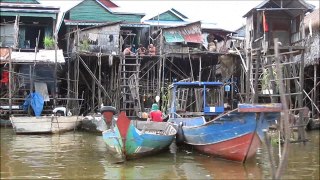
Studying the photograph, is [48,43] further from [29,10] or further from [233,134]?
[233,134]

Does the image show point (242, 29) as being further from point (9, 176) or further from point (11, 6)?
point (9, 176)

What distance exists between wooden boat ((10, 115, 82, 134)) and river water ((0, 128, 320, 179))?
2226 millimetres

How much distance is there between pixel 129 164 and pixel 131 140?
22.8 inches

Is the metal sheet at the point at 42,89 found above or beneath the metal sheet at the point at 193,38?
beneath

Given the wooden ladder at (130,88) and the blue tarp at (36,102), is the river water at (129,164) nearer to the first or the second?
the blue tarp at (36,102)

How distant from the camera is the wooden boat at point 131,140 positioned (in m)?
9.55

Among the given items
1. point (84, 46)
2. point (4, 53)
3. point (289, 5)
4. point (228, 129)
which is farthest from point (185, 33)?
point (228, 129)

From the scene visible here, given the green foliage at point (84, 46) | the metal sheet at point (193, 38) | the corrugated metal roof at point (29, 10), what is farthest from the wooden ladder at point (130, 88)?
the corrugated metal roof at point (29, 10)

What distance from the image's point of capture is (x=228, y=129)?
383 inches

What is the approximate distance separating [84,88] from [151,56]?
5.15 meters

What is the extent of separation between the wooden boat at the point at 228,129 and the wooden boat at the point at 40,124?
6.07 metres

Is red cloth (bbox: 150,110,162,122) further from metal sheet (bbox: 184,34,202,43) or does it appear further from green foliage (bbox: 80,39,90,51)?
metal sheet (bbox: 184,34,202,43)

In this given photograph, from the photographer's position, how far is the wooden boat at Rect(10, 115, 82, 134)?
15.6 meters

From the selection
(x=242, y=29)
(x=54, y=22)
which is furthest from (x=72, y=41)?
(x=242, y=29)
